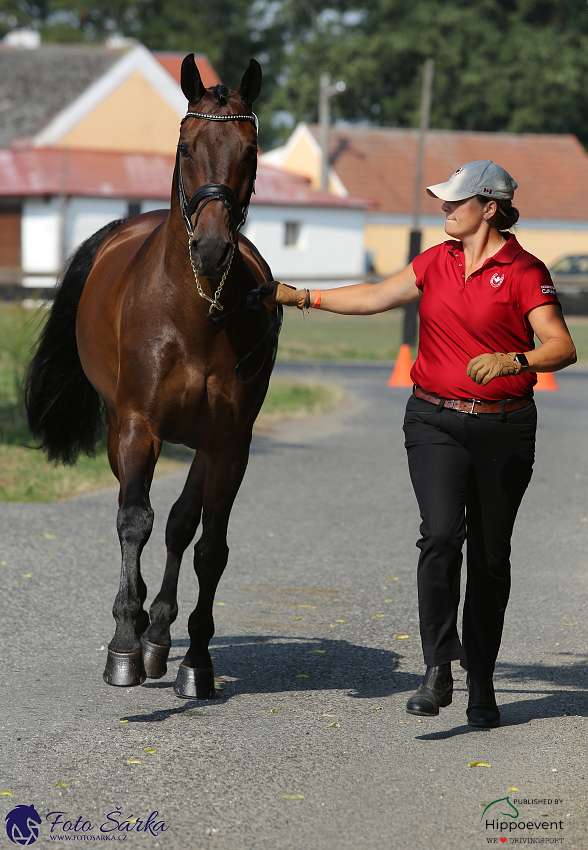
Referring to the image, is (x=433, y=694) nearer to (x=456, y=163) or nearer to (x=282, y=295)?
(x=282, y=295)

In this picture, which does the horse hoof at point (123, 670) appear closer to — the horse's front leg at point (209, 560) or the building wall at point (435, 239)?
the horse's front leg at point (209, 560)

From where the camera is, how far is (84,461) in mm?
10203

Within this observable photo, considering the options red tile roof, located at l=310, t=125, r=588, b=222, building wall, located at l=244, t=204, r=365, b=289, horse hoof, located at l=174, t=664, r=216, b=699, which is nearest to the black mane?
horse hoof, located at l=174, t=664, r=216, b=699

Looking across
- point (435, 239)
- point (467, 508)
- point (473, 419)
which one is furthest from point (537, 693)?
point (435, 239)

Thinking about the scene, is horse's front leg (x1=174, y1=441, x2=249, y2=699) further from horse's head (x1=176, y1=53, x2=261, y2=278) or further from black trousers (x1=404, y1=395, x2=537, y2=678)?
horse's head (x1=176, y1=53, x2=261, y2=278)

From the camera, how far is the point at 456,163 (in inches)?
1973

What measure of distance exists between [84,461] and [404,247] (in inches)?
1552

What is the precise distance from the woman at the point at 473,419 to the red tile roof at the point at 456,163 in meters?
45.5

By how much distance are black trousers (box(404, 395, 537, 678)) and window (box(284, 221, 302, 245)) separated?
4025cm

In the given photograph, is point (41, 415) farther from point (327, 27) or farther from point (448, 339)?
point (327, 27)

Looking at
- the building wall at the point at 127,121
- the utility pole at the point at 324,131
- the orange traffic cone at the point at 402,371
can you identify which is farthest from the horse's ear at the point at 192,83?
the utility pole at the point at 324,131

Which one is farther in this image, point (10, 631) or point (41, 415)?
point (41, 415)

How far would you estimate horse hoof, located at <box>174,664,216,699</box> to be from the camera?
15.5ft

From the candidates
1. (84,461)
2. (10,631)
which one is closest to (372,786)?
(10,631)
